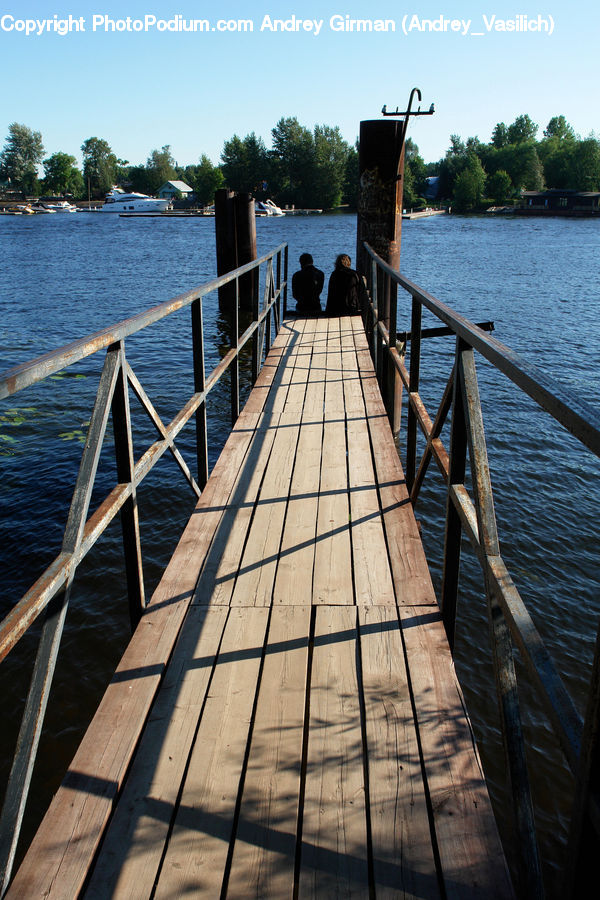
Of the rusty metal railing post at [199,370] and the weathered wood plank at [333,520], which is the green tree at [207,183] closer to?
the weathered wood plank at [333,520]

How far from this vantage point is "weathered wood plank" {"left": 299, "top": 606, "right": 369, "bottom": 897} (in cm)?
177

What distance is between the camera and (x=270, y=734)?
2234mm

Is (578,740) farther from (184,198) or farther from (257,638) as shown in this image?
(184,198)

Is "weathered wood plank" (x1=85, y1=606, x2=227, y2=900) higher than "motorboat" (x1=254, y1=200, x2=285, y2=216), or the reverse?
"motorboat" (x1=254, y1=200, x2=285, y2=216)

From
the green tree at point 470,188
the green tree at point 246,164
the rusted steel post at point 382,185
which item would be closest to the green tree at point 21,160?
the green tree at point 246,164

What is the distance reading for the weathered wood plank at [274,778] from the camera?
5.80 feet

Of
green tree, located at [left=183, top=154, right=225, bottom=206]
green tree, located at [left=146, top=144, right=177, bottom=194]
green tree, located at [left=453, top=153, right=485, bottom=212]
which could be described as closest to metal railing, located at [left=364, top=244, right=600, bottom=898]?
green tree, located at [left=453, top=153, right=485, bottom=212]

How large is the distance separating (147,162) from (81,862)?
6661 inches

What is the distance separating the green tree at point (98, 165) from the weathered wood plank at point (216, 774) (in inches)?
6446

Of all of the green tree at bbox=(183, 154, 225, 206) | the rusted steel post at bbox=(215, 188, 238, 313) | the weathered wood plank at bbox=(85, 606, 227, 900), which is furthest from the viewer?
the green tree at bbox=(183, 154, 225, 206)

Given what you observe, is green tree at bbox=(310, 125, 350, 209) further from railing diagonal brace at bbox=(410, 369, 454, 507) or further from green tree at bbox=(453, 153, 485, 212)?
railing diagonal brace at bbox=(410, 369, 454, 507)

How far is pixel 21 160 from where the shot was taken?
5733 inches

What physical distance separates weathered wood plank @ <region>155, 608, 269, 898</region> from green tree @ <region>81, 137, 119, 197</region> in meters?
164

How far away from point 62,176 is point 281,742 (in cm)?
16317
